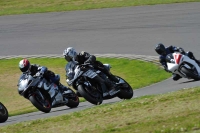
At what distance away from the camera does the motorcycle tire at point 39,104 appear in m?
15.1

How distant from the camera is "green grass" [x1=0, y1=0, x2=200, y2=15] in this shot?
32312 millimetres

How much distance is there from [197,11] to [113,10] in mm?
4343

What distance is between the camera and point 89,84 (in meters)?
15.6

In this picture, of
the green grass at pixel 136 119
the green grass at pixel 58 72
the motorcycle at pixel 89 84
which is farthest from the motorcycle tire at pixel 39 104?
the green grass at pixel 136 119

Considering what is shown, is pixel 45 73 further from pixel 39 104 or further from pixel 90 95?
pixel 90 95

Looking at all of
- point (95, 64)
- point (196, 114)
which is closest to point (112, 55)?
point (95, 64)

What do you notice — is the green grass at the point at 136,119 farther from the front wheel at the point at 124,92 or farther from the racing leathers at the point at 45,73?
the racing leathers at the point at 45,73

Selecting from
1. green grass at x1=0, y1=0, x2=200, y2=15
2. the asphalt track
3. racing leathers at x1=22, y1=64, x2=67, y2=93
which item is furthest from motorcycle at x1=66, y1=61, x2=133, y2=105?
green grass at x1=0, y1=0, x2=200, y2=15

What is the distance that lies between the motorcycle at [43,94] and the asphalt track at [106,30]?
25.3 ft

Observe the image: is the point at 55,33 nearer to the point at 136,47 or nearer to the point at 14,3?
the point at 136,47

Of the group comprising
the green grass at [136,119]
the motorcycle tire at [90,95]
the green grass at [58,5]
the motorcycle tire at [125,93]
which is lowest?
the green grass at [58,5]

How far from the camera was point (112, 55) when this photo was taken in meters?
24.6

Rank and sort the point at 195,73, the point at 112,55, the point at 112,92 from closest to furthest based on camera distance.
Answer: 1. the point at 112,92
2. the point at 195,73
3. the point at 112,55

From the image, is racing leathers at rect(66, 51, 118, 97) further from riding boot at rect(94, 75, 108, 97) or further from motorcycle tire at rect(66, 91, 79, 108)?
motorcycle tire at rect(66, 91, 79, 108)
